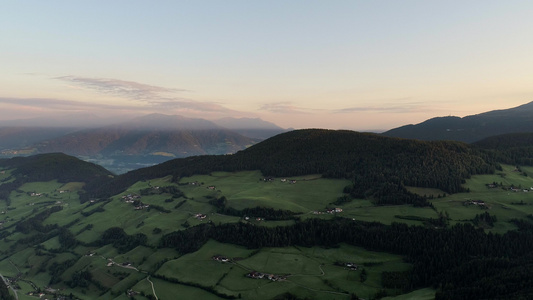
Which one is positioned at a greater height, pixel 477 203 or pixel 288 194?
pixel 477 203

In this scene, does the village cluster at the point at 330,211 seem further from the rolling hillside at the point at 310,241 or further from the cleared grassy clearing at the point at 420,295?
the cleared grassy clearing at the point at 420,295

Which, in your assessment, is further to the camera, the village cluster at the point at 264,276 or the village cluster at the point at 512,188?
the village cluster at the point at 512,188

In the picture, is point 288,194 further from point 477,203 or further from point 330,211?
point 477,203

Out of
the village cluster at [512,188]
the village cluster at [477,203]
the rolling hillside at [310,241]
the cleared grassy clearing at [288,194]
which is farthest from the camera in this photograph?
the cleared grassy clearing at [288,194]

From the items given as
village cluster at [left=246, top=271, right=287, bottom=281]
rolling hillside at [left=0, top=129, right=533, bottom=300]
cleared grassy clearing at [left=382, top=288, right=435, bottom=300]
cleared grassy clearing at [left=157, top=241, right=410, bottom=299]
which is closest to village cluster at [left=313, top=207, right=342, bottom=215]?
rolling hillside at [left=0, top=129, right=533, bottom=300]

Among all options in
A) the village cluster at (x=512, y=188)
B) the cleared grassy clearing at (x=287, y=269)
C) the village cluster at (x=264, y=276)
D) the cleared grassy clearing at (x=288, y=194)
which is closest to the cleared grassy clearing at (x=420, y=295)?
the cleared grassy clearing at (x=287, y=269)

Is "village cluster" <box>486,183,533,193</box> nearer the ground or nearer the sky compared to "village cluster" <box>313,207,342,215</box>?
nearer the sky

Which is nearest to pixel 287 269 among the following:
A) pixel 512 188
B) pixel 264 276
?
pixel 264 276

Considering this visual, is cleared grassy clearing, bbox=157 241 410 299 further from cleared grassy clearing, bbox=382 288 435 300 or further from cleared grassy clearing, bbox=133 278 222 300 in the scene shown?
cleared grassy clearing, bbox=382 288 435 300

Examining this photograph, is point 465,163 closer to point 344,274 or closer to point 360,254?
point 360,254

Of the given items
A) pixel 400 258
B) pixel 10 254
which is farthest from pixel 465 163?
pixel 10 254

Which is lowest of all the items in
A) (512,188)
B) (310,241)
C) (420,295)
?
(310,241)
